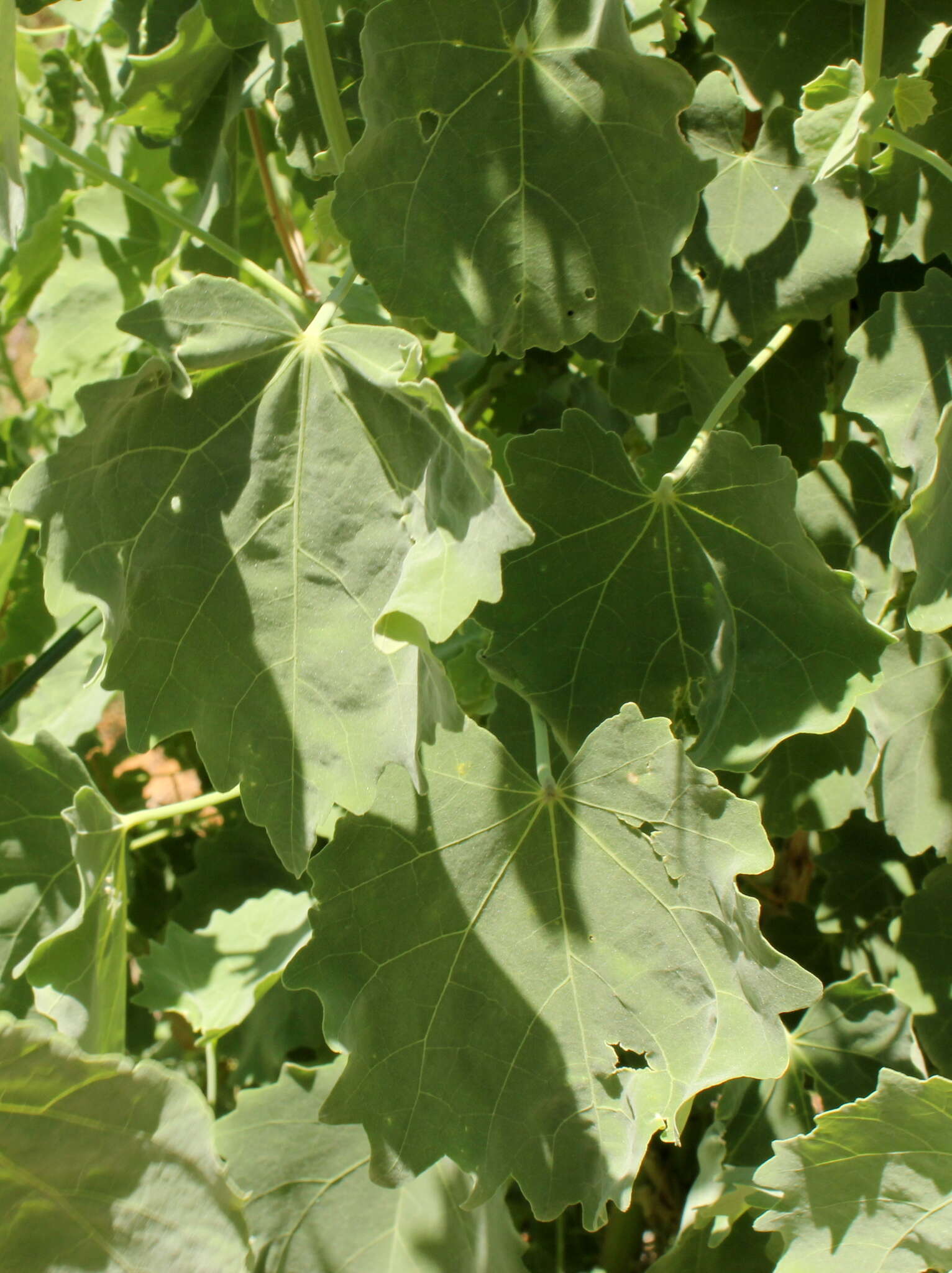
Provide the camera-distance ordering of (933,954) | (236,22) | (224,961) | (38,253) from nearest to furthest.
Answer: (236,22)
(933,954)
(224,961)
(38,253)

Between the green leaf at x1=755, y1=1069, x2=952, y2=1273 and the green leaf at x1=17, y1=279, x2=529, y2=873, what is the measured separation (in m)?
0.57

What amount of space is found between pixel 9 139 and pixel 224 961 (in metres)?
1.04

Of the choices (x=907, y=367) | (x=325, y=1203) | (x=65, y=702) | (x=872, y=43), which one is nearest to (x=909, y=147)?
(x=872, y=43)

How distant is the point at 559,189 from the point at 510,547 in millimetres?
458

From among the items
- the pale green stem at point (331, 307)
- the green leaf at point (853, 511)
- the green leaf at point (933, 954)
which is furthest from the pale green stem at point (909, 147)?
the green leaf at point (933, 954)

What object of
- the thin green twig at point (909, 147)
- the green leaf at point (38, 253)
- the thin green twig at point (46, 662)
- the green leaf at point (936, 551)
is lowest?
the thin green twig at point (46, 662)

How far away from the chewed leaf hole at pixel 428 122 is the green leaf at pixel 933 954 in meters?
1.03

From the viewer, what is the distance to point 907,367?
1180mm

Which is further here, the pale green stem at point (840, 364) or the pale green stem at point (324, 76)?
the pale green stem at point (840, 364)

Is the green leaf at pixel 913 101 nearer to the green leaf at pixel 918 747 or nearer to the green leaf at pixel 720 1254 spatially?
the green leaf at pixel 918 747

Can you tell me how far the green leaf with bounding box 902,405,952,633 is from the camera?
3.43 ft

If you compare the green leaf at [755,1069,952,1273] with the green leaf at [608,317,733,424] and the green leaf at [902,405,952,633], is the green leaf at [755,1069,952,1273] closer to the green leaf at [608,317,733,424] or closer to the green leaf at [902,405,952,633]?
the green leaf at [902,405,952,633]

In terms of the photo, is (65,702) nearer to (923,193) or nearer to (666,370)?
(666,370)

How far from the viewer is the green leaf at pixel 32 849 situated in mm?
1277
